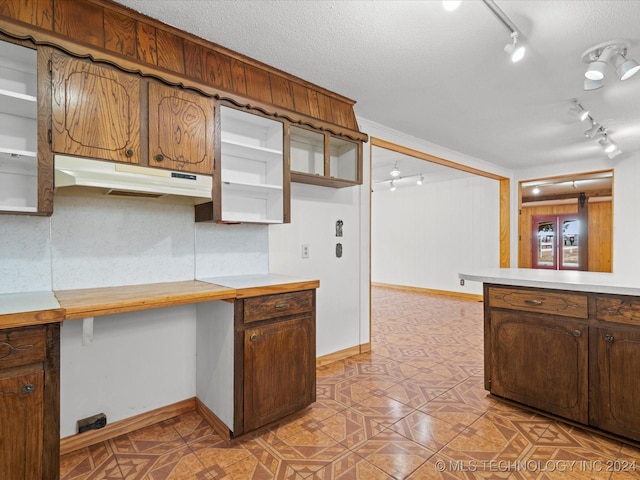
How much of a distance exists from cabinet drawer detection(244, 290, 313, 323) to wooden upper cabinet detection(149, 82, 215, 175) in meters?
0.84

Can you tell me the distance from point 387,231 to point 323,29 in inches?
256

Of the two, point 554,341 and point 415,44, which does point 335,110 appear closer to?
point 415,44

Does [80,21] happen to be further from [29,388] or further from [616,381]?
[616,381]

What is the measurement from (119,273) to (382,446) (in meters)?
1.86

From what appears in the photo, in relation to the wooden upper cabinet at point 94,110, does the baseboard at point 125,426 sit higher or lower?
lower

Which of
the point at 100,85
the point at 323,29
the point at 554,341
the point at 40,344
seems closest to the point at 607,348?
the point at 554,341

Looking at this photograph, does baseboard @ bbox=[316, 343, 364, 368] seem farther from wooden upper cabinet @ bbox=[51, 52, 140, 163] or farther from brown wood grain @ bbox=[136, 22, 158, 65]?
brown wood grain @ bbox=[136, 22, 158, 65]

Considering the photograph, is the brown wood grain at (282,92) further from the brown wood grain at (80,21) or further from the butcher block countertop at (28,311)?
the butcher block countertop at (28,311)

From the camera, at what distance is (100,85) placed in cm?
174

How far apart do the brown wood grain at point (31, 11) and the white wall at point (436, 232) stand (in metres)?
6.36

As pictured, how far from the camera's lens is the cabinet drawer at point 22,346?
1.30 m

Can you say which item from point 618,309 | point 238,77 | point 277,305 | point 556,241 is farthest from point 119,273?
point 556,241

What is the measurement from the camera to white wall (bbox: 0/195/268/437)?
1856 mm

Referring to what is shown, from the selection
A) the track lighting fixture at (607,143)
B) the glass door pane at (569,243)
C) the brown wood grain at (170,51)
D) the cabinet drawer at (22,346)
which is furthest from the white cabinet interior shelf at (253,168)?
the glass door pane at (569,243)
